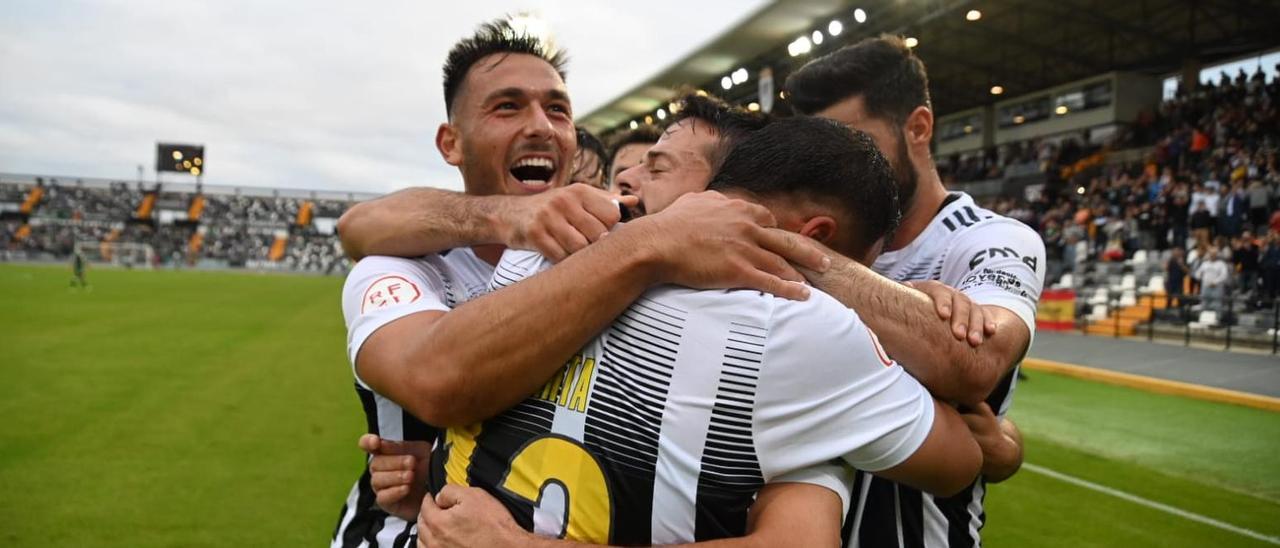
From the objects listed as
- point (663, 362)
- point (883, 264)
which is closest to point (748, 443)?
point (663, 362)

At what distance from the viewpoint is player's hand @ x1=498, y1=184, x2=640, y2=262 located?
5.71ft

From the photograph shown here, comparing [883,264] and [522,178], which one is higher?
[522,178]

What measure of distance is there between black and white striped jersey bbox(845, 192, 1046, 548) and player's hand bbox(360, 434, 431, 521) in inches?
45.1

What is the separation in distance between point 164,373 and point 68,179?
72340 mm

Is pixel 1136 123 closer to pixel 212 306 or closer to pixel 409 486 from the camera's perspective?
pixel 212 306

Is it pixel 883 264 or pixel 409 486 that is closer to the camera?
pixel 409 486

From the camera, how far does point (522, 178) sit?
296 cm

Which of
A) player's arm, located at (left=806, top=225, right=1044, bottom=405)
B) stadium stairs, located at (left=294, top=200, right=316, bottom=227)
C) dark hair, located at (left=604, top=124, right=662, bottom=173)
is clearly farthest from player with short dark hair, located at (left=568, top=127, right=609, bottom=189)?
stadium stairs, located at (left=294, top=200, right=316, bottom=227)

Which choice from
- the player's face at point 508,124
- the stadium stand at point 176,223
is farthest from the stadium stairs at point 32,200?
the player's face at point 508,124

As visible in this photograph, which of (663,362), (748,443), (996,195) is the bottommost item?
(748,443)

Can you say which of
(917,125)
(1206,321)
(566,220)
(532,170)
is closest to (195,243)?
(1206,321)

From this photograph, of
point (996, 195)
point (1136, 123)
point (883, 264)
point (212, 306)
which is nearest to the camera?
point (883, 264)

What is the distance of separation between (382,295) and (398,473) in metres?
0.55

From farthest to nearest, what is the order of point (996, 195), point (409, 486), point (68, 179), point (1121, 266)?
point (68, 179)
point (996, 195)
point (1121, 266)
point (409, 486)
